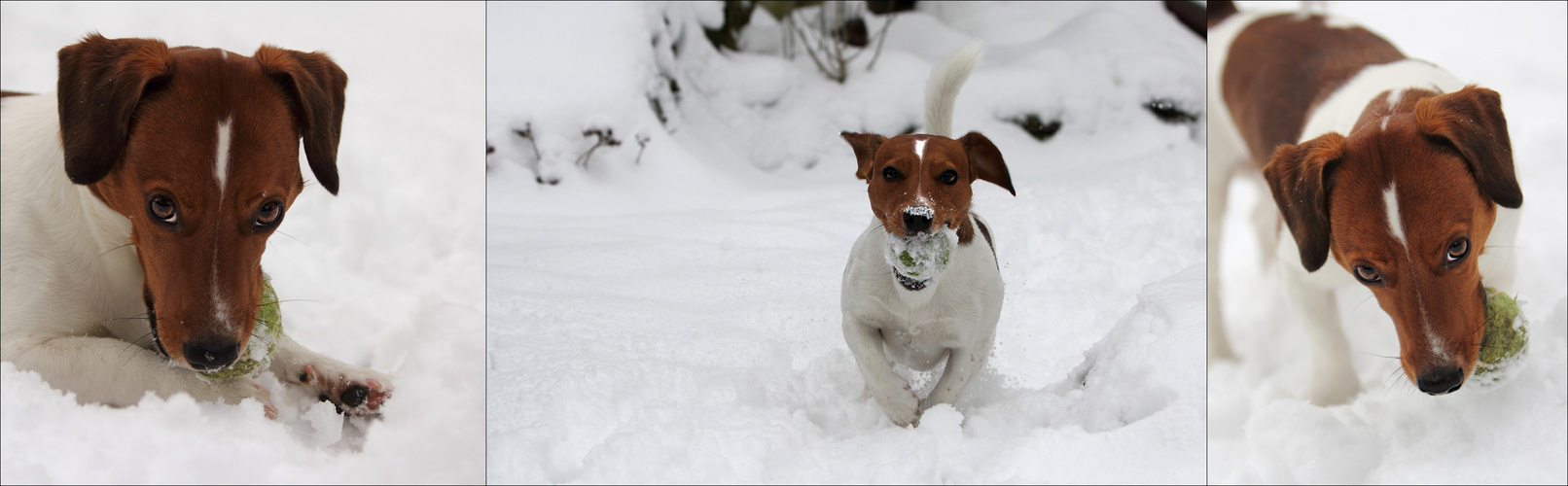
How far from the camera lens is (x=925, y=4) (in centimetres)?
621

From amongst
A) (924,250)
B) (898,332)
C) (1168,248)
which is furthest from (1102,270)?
(924,250)

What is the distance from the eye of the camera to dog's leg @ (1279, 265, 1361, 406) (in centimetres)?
258

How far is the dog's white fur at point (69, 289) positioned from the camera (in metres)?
2.13

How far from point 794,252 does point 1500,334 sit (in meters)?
2.28

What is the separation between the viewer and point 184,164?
6.31ft

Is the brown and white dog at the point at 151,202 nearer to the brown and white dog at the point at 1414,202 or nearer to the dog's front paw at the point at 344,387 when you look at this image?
the dog's front paw at the point at 344,387

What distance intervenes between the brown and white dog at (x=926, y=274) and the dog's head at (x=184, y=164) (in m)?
1.46

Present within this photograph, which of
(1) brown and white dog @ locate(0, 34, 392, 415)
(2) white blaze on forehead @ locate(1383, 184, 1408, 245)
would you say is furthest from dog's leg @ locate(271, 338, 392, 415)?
(2) white blaze on forehead @ locate(1383, 184, 1408, 245)

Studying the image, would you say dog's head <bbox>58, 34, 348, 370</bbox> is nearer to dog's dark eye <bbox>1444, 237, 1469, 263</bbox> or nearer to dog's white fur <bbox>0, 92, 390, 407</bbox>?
dog's white fur <bbox>0, 92, 390, 407</bbox>

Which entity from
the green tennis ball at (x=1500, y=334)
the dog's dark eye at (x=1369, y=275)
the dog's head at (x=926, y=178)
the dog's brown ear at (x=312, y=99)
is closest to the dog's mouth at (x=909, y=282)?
the dog's head at (x=926, y=178)

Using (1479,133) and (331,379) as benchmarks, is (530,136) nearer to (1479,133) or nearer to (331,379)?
(331,379)

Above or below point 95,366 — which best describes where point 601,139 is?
below

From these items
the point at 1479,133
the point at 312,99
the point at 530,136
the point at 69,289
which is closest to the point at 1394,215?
the point at 1479,133

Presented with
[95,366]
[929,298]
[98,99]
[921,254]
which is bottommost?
[929,298]
